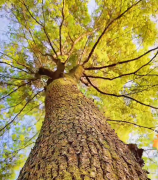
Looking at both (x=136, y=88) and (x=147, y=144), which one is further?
(x=147, y=144)

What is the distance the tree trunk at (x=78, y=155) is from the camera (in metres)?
1.20

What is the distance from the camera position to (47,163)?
1348mm

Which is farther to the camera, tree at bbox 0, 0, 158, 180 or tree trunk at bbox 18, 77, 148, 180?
tree at bbox 0, 0, 158, 180

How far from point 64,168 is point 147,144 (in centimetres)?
495

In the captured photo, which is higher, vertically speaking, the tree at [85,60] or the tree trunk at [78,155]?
the tree at [85,60]

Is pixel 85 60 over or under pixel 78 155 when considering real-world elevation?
over

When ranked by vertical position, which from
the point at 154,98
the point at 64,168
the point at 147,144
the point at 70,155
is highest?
the point at 154,98

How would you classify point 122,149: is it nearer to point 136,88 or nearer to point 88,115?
point 88,115

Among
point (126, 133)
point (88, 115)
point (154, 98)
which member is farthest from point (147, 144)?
point (88, 115)

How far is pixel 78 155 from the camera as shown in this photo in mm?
1380

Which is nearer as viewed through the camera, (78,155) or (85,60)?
(78,155)

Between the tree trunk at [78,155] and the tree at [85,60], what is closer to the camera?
the tree trunk at [78,155]

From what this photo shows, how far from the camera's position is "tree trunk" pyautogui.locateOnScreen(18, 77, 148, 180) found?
3.94 ft

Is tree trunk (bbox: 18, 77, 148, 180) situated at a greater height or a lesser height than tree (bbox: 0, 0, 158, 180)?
lesser
